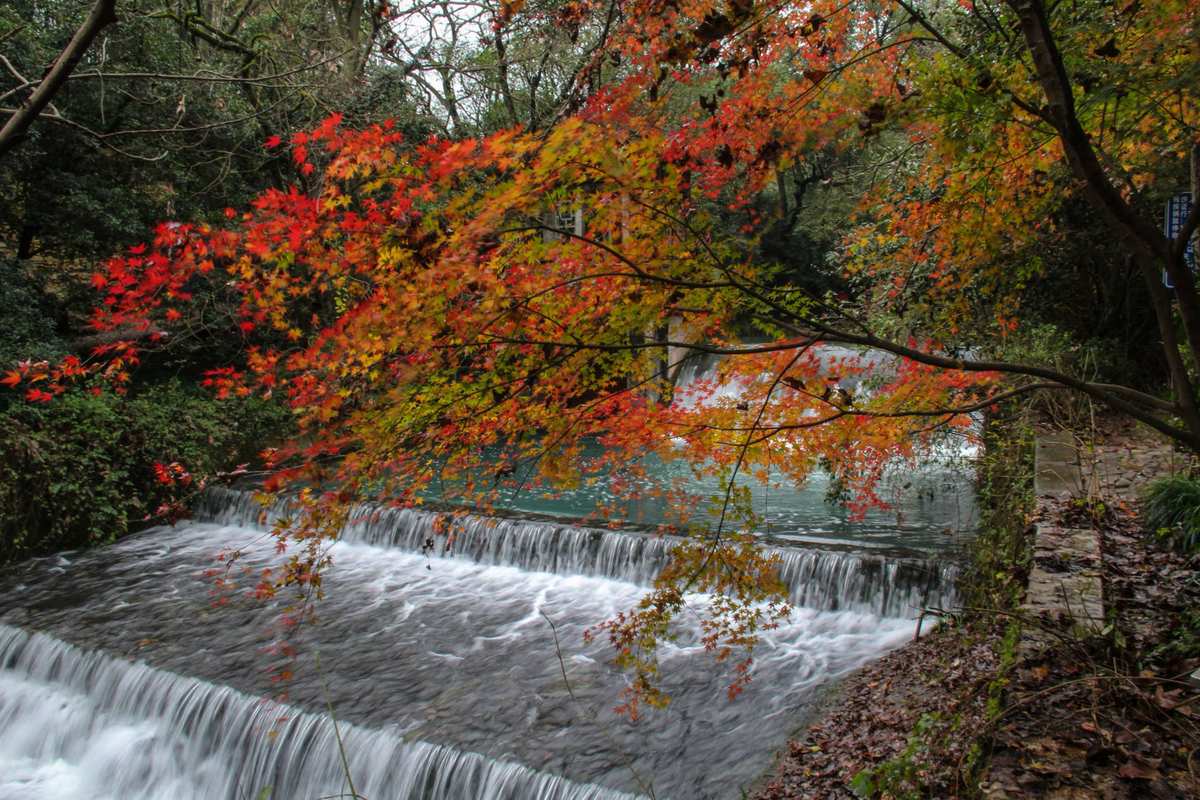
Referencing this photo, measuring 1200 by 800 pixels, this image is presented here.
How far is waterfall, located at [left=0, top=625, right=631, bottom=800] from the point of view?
475 cm

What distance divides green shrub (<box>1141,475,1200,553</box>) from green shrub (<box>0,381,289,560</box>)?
1014cm

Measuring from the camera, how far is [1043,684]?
3227mm

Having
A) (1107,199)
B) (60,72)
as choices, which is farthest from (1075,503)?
(60,72)

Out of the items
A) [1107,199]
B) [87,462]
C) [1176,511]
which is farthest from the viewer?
[87,462]

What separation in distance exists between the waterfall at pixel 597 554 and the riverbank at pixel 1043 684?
2.18 ft

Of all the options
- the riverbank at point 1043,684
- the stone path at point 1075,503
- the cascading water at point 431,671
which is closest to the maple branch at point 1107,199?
the riverbank at point 1043,684

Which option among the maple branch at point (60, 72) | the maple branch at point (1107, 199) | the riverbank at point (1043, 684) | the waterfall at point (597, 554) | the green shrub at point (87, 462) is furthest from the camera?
the green shrub at point (87, 462)

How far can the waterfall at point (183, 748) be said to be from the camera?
15.6ft

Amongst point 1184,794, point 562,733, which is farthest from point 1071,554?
point 562,733

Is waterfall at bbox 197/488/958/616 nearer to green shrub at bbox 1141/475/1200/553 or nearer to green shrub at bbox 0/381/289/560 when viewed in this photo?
green shrub at bbox 0/381/289/560

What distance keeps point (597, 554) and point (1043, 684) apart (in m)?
4.95

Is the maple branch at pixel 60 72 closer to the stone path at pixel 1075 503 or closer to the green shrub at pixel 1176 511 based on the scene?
the stone path at pixel 1075 503

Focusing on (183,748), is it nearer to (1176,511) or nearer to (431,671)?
(431,671)

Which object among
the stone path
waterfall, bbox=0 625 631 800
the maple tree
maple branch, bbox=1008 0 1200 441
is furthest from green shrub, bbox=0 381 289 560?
maple branch, bbox=1008 0 1200 441
